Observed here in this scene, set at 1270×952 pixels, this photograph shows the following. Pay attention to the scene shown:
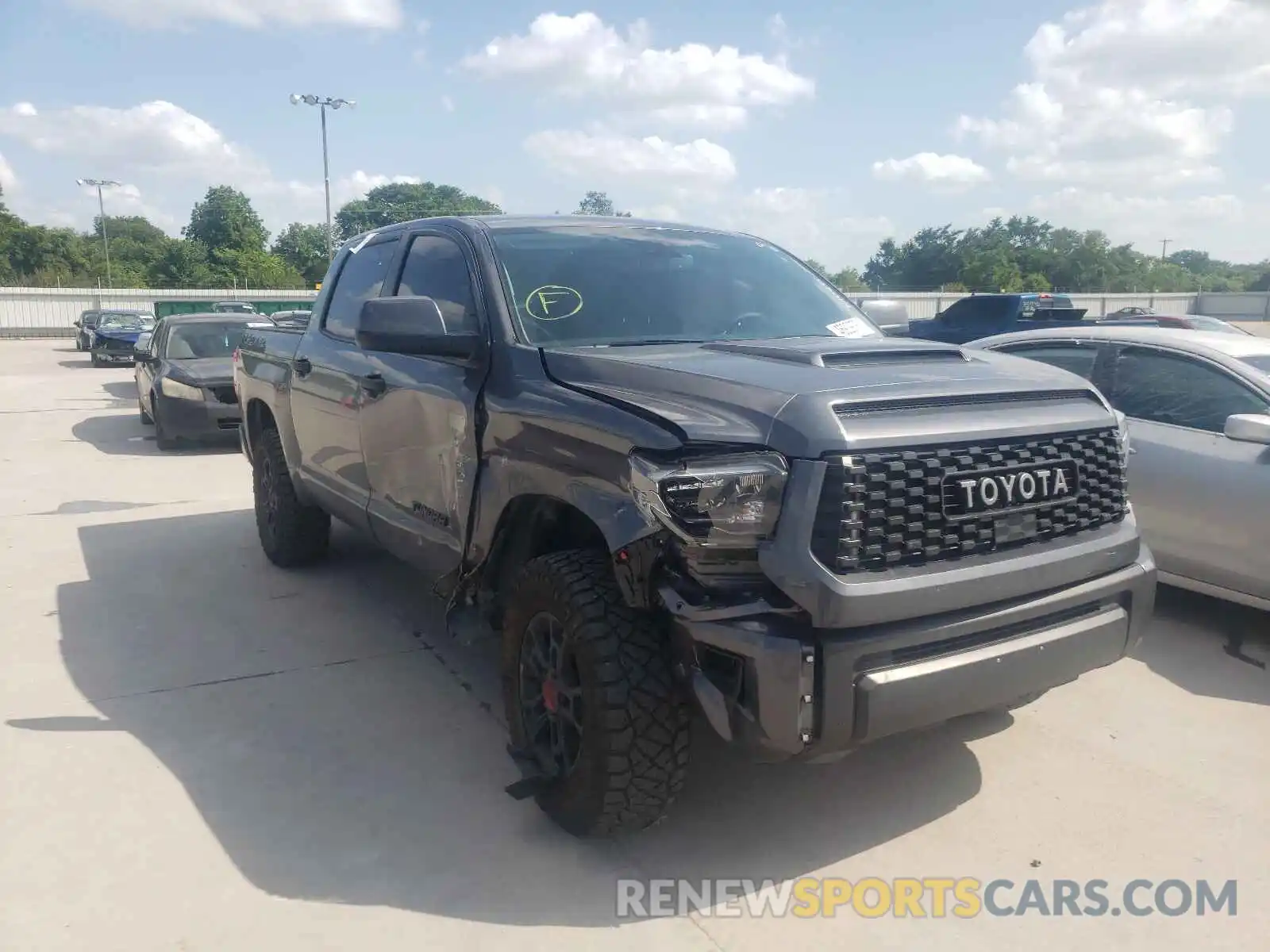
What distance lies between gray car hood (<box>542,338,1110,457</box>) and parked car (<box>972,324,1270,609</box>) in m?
1.97

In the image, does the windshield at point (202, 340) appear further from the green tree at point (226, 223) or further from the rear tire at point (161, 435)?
the green tree at point (226, 223)

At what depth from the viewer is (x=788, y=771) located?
3625 mm

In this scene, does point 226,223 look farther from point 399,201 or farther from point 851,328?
point 851,328

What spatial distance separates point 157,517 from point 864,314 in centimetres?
592

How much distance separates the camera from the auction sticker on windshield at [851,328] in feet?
13.5

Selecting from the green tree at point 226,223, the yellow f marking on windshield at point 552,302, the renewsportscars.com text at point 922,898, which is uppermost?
the green tree at point 226,223

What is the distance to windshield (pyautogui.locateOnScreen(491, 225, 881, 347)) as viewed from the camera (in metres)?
3.75

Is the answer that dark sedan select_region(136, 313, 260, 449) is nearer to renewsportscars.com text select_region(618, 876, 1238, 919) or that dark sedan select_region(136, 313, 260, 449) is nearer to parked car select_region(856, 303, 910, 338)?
parked car select_region(856, 303, 910, 338)

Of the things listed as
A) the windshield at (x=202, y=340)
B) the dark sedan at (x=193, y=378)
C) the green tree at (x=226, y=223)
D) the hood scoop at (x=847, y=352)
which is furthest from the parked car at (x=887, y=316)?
the green tree at (x=226, y=223)

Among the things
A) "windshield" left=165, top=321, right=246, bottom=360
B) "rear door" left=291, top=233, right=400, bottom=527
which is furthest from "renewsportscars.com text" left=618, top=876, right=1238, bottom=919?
"windshield" left=165, top=321, right=246, bottom=360

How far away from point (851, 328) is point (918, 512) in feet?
5.44

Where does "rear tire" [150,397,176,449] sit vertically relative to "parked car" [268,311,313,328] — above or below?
below

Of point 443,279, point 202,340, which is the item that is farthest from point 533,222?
point 202,340

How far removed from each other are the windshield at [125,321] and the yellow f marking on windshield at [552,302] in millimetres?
27137
